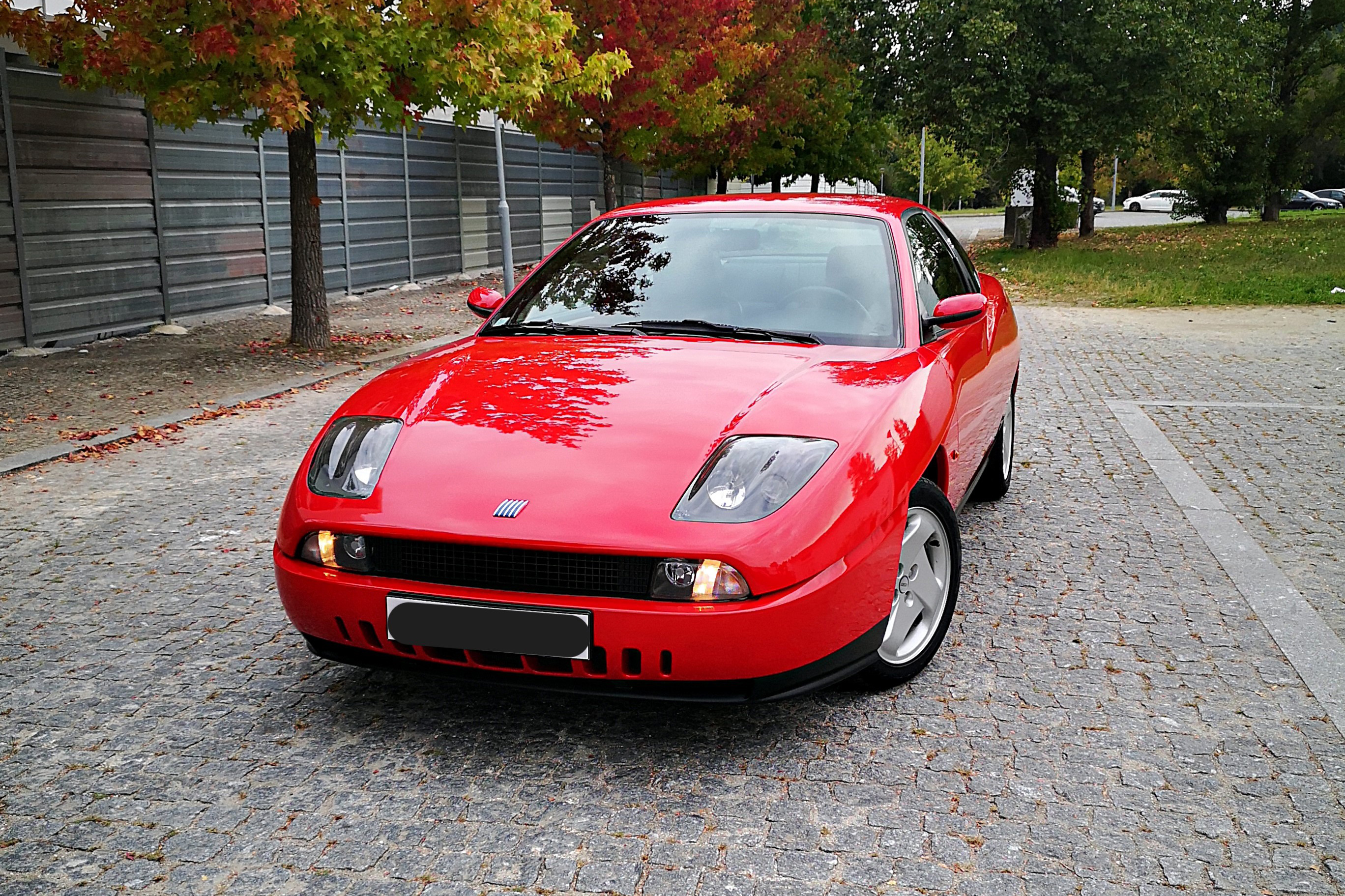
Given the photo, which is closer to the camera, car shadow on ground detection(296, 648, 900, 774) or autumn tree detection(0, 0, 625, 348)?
car shadow on ground detection(296, 648, 900, 774)

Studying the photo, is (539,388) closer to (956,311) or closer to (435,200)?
(956,311)

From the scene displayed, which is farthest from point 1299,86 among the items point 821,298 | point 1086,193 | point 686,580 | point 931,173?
point 931,173

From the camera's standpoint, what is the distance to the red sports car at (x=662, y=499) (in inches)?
120

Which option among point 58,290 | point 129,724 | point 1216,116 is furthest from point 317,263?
point 1216,116

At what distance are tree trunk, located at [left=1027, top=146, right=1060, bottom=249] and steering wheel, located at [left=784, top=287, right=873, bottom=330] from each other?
85.6 ft

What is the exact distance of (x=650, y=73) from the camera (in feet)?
71.4

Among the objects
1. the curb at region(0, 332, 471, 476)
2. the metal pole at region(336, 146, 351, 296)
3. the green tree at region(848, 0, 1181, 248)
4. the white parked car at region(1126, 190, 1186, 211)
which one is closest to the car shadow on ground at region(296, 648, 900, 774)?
the curb at region(0, 332, 471, 476)

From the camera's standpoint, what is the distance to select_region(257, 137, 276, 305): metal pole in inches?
612

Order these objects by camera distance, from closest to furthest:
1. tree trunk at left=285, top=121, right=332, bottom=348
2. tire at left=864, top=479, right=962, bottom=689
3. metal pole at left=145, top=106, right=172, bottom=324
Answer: tire at left=864, top=479, right=962, bottom=689
tree trunk at left=285, top=121, right=332, bottom=348
metal pole at left=145, top=106, right=172, bottom=324

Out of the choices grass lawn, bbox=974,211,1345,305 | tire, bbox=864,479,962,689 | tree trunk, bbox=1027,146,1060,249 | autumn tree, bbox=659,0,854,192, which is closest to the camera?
tire, bbox=864,479,962,689

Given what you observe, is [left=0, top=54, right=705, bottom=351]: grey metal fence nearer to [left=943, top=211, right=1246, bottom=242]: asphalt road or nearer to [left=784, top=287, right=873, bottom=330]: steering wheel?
[left=784, top=287, right=873, bottom=330]: steering wheel

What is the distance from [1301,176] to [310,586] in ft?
139

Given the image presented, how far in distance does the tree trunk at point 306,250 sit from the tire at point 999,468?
7.92 metres

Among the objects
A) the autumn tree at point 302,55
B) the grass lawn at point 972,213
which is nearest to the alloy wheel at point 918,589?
the autumn tree at point 302,55
